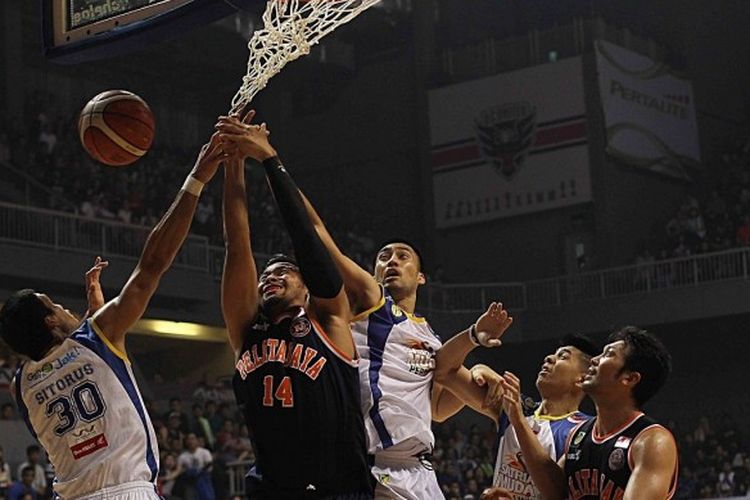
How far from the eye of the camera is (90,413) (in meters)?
5.23

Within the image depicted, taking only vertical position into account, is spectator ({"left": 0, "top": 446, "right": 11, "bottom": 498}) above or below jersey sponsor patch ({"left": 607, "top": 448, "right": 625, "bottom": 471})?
below

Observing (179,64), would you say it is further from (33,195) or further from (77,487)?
(77,487)

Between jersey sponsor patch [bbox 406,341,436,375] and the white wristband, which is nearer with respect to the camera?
the white wristband

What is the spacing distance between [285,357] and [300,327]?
0.15 metres

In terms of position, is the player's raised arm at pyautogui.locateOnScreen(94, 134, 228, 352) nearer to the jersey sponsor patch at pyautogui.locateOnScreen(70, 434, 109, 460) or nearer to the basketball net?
the jersey sponsor patch at pyautogui.locateOnScreen(70, 434, 109, 460)

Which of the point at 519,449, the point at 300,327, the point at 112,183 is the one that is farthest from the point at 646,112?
the point at 300,327

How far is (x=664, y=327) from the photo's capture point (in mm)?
25203

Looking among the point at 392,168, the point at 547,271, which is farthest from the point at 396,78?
the point at 547,271

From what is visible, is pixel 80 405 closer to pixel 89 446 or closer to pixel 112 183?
pixel 89 446

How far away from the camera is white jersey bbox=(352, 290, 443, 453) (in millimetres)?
5625

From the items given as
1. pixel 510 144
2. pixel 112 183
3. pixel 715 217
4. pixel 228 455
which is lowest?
pixel 228 455

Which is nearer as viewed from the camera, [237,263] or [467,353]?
[237,263]

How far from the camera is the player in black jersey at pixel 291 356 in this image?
16.7 feet

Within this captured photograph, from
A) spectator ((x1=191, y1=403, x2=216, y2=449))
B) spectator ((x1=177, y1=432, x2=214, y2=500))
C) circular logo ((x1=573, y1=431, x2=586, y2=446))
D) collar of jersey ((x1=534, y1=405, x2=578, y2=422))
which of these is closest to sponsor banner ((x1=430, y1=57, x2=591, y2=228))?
spectator ((x1=191, y1=403, x2=216, y2=449))
